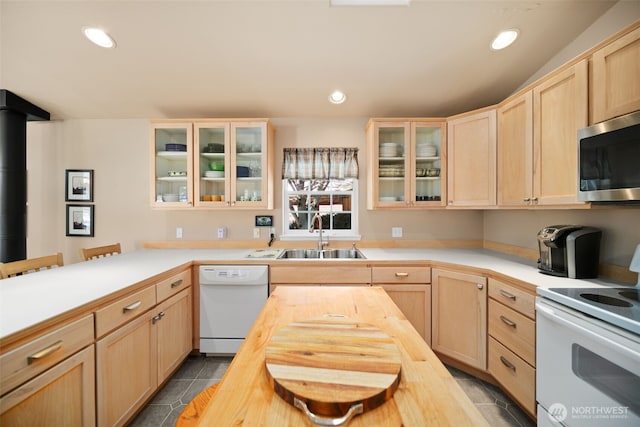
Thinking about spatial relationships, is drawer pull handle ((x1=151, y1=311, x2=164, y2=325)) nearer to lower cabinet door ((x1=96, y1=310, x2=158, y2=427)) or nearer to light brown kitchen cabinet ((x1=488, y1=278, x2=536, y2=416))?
lower cabinet door ((x1=96, y1=310, x2=158, y2=427))

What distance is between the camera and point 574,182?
1.52 metres

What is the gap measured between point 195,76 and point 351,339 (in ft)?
8.12

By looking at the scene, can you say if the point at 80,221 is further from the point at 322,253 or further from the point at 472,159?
the point at 472,159

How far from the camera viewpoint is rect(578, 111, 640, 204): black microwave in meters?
1.21

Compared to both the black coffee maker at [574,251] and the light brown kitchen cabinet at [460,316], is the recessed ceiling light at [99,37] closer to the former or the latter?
the light brown kitchen cabinet at [460,316]

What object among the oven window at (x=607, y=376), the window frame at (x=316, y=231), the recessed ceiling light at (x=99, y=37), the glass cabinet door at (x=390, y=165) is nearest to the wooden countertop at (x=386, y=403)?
the oven window at (x=607, y=376)

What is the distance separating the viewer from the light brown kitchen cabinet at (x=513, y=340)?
4.89ft

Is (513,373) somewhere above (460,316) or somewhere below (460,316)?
below

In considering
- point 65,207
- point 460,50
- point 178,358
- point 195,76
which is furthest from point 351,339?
point 65,207

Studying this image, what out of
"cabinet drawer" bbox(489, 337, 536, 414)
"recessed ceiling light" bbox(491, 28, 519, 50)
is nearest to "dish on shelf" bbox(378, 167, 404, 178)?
"recessed ceiling light" bbox(491, 28, 519, 50)

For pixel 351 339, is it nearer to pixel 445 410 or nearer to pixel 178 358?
pixel 445 410

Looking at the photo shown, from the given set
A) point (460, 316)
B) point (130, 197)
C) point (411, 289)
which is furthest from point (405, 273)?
point (130, 197)

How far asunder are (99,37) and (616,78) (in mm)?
3272

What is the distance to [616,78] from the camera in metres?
1.31
